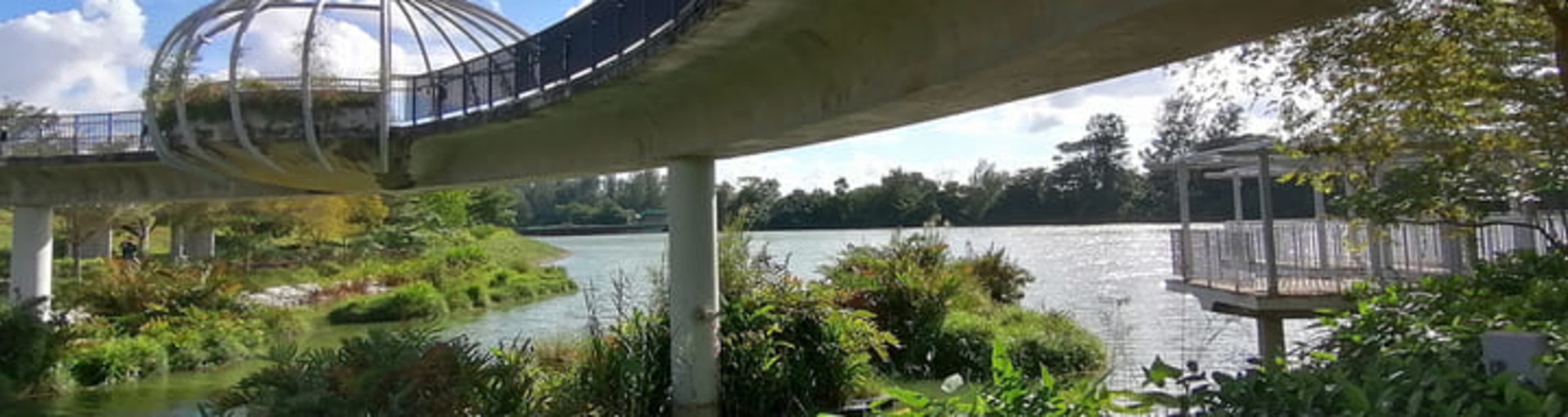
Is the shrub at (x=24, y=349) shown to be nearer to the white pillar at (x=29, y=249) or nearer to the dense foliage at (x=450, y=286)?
the white pillar at (x=29, y=249)

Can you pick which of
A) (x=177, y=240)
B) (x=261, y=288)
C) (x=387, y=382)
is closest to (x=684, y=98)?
(x=387, y=382)

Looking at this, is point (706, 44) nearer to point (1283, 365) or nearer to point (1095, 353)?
point (1283, 365)

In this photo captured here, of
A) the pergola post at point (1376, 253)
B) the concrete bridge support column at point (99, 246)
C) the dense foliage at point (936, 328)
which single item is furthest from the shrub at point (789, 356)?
the concrete bridge support column at point (99, 246)

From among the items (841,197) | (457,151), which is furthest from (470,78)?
(841,197)

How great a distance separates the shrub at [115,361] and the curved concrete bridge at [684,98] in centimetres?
298

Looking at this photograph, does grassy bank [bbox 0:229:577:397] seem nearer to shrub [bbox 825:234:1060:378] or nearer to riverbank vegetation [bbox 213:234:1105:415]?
riverbank vegetation [bbox 213:234:1105:415]

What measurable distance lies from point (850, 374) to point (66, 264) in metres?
38.6

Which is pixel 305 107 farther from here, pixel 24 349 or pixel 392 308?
pixel 392 308

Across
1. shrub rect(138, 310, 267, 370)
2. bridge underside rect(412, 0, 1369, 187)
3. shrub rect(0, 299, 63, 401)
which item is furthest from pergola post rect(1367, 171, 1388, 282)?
shrub rect(138, 310, 267, 370)

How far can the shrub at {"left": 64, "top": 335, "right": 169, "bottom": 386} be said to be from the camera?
16.6m

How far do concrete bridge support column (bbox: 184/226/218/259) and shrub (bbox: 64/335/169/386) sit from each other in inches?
991

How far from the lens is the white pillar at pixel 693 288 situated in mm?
10156

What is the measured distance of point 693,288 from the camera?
10406mm

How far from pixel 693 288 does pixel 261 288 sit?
88.1 ft
